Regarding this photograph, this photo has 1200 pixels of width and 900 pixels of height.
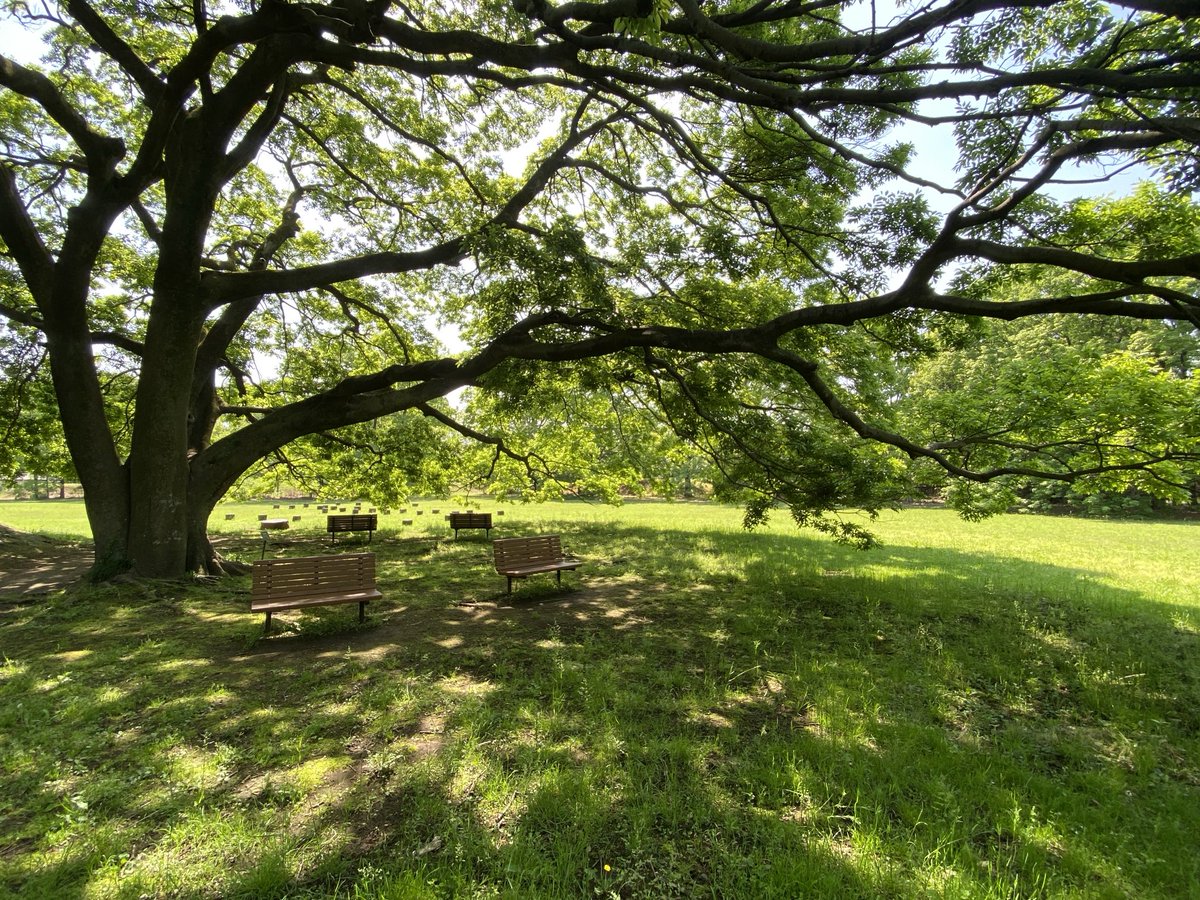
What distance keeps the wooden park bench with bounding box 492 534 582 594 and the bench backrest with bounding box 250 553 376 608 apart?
1.89 metres

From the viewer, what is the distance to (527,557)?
8547mm

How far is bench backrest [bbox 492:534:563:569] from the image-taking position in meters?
8.02

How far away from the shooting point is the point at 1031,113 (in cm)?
449

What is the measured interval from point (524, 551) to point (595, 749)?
5232 millimetres

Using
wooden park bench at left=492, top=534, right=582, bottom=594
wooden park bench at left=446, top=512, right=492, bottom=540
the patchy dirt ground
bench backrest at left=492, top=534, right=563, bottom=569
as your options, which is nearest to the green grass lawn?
wooden park bench at left=492, top=534, right=582, bottom=594

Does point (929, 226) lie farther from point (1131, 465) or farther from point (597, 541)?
point (597, 541)

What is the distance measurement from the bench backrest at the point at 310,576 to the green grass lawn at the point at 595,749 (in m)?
0.49

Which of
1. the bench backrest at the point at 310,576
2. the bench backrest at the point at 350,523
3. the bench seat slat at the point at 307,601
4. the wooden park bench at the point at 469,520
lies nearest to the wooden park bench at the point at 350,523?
the bench backrest at the point at 350,523

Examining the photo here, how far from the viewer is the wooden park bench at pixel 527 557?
7984mm

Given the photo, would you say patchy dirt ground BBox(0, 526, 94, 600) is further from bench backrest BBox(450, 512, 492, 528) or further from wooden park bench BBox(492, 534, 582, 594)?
bench backrest BBox(450, 512, 492, 528)

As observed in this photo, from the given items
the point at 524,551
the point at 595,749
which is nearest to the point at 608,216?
the point at 524,551

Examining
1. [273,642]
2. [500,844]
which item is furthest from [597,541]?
[500,844]

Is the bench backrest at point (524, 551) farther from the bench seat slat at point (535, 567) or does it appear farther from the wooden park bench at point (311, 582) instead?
the wooden park bench at point (311, 582)

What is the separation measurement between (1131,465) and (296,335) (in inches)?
669
